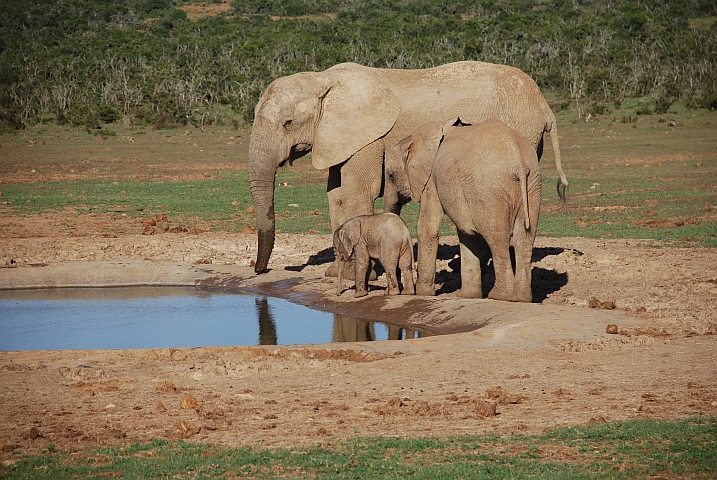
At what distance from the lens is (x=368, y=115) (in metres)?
12.8

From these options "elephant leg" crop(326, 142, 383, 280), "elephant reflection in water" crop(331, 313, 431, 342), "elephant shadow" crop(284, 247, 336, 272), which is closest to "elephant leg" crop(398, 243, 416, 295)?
"elephant reflection in water" crop(331, 313, 431, 342)

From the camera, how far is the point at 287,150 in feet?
41.5

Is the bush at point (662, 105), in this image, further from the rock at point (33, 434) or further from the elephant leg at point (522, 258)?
the rock at point (33, 434)

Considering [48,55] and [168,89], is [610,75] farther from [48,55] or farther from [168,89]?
[48,55]

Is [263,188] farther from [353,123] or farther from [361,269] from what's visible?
[361,269]

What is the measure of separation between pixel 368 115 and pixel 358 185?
0.91 metres

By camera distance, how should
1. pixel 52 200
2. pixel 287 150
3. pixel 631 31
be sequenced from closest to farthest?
pixel 287 150
pixel 52 200
pixel 631 31

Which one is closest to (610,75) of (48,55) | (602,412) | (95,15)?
(48,55)

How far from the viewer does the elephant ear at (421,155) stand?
1155cm

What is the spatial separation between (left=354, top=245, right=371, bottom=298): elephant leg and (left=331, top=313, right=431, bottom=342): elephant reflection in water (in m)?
0.48

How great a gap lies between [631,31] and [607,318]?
2251 inches

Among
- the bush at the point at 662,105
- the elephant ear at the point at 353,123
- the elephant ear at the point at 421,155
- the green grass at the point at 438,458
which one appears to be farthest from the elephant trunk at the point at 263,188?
the bush at the point at 662,105

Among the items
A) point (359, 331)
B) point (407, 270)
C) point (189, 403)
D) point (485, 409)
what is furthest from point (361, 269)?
point (485, 409)

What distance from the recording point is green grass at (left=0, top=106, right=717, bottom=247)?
18.3 m
